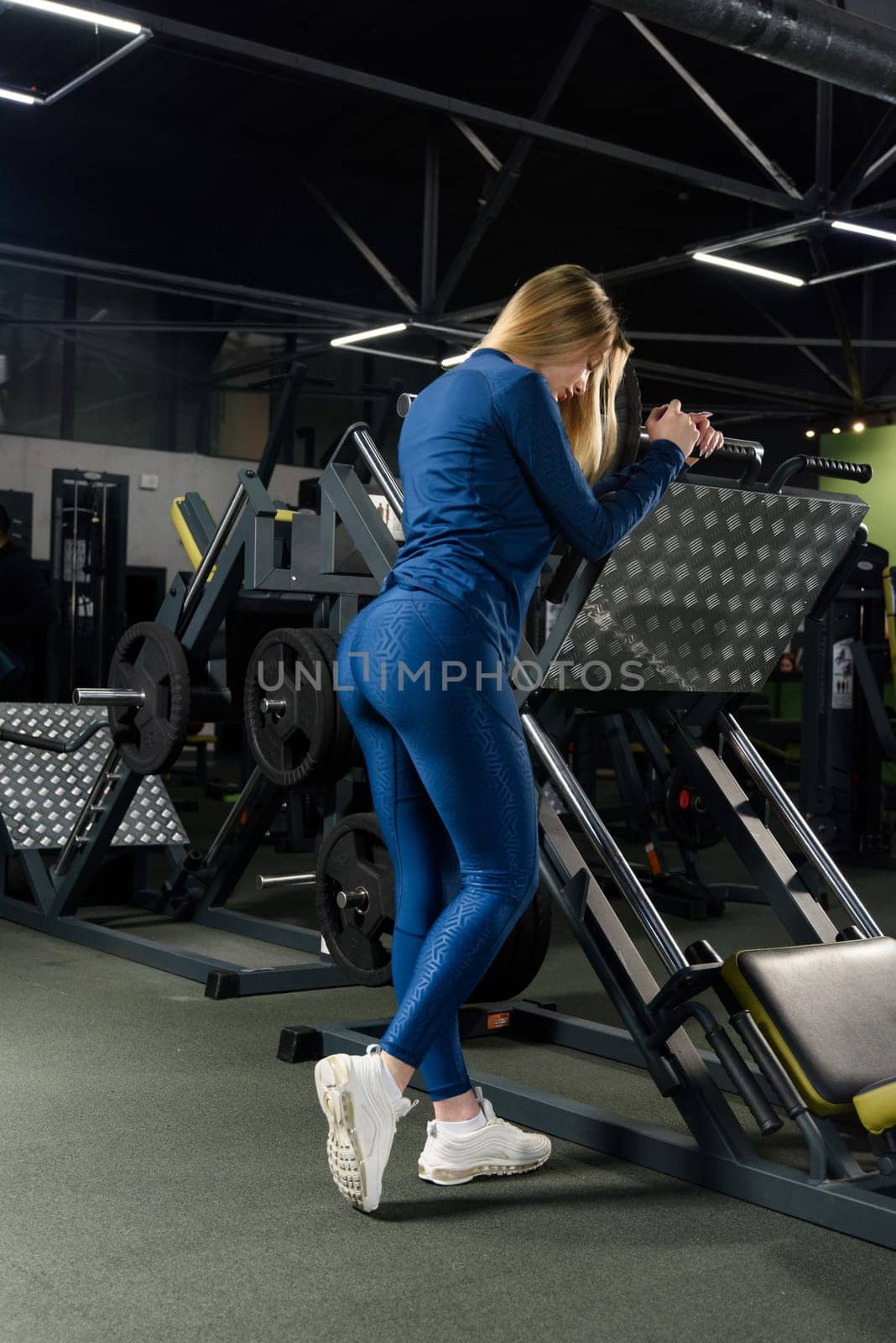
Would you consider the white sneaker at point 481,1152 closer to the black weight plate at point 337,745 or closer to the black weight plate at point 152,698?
the black weight plate at point 337,745

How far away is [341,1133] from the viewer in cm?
198

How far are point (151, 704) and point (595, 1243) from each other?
7.51ft

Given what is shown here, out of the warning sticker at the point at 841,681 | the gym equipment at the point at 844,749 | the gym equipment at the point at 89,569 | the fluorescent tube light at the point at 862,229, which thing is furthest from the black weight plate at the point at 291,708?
the fluorescent tube light at the point at 862,229

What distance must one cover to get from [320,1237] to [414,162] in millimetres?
9454

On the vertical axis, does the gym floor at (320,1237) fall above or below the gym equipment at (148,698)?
below

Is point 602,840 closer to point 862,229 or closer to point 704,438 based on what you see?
point 704,438

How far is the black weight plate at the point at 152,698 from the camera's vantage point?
12.3ft

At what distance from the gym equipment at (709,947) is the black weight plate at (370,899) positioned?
5.5 inches

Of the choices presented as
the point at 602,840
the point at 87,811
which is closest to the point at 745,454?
the point at 602,840

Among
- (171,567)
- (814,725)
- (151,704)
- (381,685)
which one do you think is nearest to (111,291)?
(171,567)

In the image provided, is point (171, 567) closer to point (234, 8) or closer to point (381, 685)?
point (234, 8)

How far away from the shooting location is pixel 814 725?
21.9 feet

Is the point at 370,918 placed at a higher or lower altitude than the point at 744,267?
lower

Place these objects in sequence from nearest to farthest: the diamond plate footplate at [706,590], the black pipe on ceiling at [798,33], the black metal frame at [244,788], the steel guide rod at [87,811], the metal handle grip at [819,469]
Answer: the diamond plate footplate at [706,590] < the metal handle grip at [819,469] < the black metal frame at [244,788] < the steel guide rod at [87,811] < the black pipe on ceiling at [798,33]
